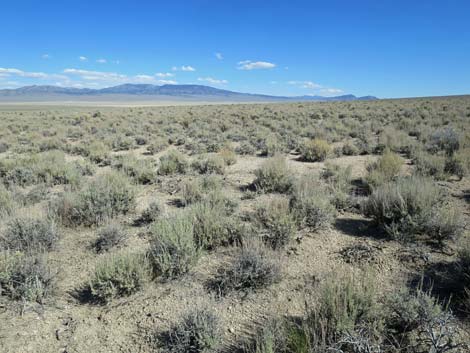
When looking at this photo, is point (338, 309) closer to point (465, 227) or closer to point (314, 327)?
point (314, 327)

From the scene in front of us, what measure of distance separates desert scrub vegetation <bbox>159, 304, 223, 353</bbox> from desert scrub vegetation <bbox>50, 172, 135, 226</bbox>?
2.84 metres

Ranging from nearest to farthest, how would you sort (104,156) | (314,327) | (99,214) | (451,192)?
(314,327), (99,214), (451,192), (104,156)

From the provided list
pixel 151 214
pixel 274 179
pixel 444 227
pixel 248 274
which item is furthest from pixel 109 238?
pixel 444 227

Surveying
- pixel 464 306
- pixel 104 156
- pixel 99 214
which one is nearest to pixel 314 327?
pixel 464 306

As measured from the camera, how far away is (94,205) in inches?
217

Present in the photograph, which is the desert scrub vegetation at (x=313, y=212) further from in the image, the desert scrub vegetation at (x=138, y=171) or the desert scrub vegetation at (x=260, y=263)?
the desert scrub vegetation at (x=138, y=171)

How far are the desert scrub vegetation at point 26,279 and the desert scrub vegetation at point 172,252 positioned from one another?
1.22 metres

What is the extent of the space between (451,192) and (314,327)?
5.46 meters

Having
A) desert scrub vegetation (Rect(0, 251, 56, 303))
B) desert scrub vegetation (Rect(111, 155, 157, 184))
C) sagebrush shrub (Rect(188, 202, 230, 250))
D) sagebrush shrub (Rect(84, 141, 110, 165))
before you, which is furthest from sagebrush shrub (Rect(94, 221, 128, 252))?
sagebrush shrub (Rect(84, 141, 110, 165))

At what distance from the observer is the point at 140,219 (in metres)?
5.55

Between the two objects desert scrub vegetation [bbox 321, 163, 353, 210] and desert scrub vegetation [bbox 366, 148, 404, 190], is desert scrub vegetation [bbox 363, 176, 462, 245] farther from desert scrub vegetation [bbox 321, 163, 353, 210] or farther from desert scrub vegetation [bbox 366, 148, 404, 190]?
desert scrub vegetation [bbox 366, 148, 404, 190]

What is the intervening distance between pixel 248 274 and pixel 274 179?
3735 mm

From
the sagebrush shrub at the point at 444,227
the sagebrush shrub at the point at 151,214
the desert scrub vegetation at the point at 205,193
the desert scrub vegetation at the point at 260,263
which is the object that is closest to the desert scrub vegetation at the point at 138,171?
the desert scrub vegetation at the point at 260,263

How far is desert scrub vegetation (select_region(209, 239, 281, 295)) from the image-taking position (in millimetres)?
3512
